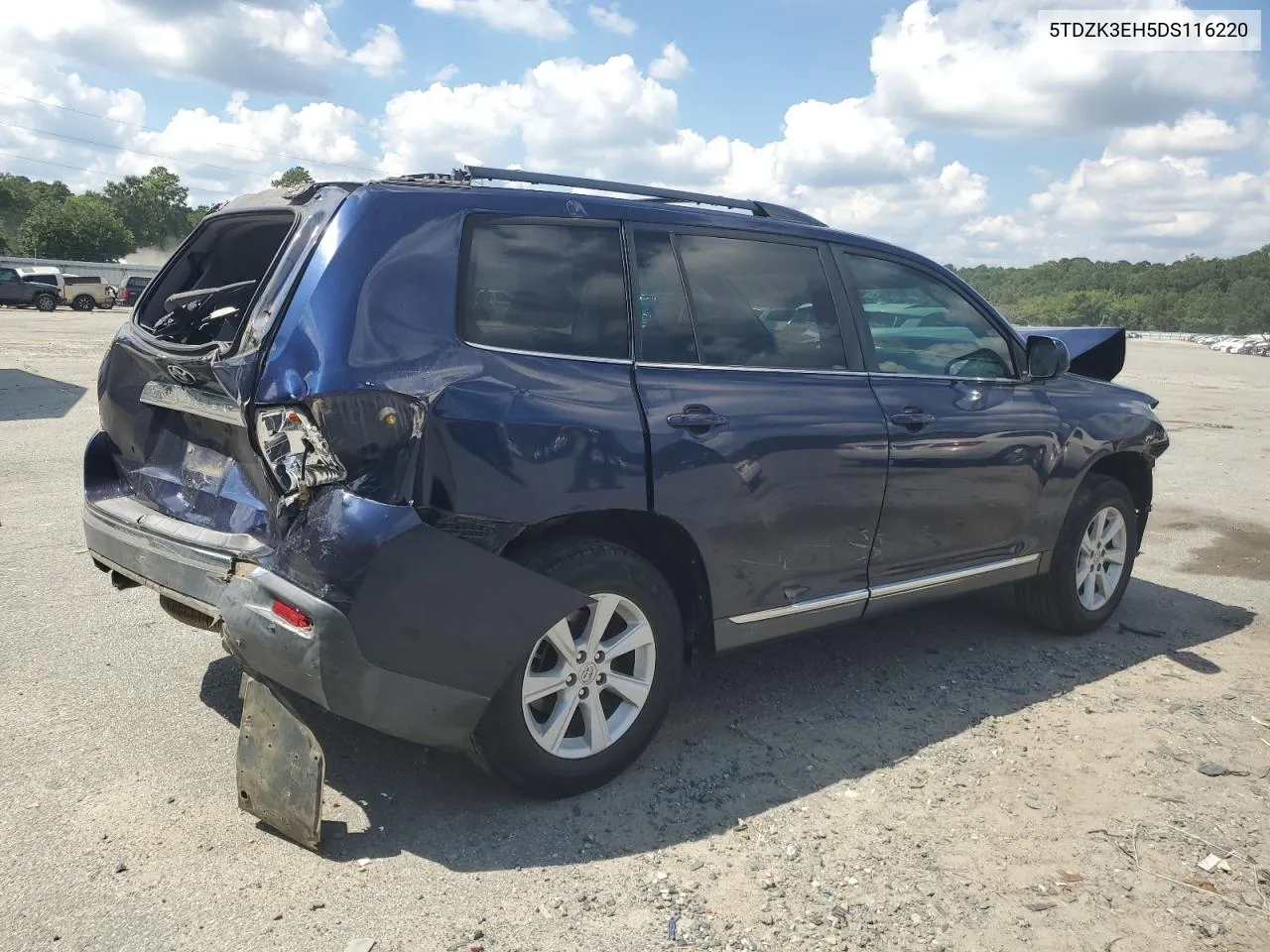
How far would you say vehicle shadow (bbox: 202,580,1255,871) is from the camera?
3.07 m

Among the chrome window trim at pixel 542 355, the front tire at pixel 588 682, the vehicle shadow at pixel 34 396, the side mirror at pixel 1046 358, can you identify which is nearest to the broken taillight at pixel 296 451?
the chrome window trim at pixel 542 355

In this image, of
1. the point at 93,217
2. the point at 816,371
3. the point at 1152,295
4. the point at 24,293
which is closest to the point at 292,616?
the point at 816,371

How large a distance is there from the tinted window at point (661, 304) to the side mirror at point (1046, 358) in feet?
6.94

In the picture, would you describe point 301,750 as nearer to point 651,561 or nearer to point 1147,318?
point 651,561

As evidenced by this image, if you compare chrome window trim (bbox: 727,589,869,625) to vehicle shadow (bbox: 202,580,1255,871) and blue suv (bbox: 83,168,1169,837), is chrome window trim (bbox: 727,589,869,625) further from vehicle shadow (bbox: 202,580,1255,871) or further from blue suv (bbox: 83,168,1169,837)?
vehicle shadow (bbox: 202,580,1255,871)

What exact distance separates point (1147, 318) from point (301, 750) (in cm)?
10882

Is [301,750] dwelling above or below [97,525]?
below

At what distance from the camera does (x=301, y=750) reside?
9.41ft

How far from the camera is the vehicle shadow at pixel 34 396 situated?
11.0 meters

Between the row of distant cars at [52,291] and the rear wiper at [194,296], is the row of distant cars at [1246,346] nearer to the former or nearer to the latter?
the row of distant cars at [52,291]

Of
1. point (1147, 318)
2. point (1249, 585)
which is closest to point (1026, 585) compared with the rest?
point (1249, 585)

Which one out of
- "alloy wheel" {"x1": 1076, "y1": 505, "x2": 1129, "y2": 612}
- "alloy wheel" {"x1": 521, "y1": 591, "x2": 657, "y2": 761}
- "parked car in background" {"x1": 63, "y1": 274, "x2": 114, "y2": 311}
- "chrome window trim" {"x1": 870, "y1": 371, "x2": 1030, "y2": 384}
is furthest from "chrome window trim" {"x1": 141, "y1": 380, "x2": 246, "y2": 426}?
"parked car in background" {"x1": 63, "y1": 274, "x2": 114, "y2": 311}

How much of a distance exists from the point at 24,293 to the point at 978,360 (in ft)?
139

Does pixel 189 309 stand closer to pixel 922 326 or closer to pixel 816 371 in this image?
pixel 816 371
